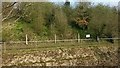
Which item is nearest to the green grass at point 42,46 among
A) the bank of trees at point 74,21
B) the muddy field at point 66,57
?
the muddy field at point 66,57

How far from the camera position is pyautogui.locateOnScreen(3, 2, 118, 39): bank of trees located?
18.8m

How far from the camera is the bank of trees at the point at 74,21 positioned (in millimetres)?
18781

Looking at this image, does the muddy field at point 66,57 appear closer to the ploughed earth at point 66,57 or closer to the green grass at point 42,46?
the ploughed earth at point 66,57

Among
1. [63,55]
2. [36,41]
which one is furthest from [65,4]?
[63,55]

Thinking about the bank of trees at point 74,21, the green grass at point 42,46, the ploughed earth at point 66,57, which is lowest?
the ploughed earth at point 66,57

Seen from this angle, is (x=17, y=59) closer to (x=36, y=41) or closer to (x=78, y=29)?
(x=36, y=41)

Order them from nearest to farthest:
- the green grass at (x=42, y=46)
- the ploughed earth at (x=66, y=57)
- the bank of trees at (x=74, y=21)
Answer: the ploughed earth at (x=66, y=57) < the green grass at (x=42, y=46) < the bank of trees at (x=74, y=21)

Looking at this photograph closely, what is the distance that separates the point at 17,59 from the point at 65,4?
7.70 m

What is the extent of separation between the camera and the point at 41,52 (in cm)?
1588

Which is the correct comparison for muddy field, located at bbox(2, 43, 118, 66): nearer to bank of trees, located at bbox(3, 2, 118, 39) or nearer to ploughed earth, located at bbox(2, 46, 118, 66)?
ploughed earth, located at bbox(2, 46, 118, 66)

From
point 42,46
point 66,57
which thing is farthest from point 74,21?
point 66,57

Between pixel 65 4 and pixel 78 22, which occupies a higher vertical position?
pixel 65 4

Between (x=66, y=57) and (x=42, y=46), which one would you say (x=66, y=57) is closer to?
(x=66, y=57)

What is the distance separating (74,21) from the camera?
21.3 m
